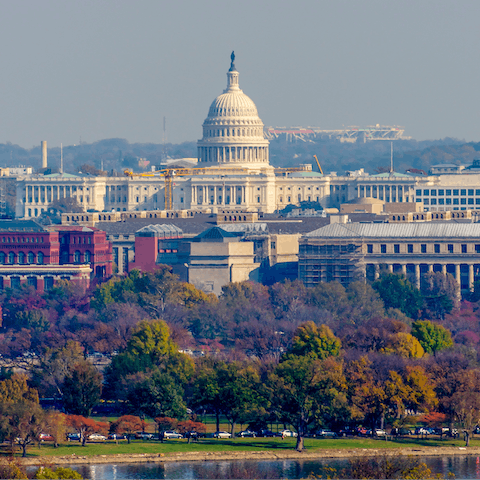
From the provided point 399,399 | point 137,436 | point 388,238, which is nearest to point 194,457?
point 137,436

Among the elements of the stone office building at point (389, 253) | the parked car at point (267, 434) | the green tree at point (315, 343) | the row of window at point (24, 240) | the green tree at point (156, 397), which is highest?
the row of window at point (24, 240)

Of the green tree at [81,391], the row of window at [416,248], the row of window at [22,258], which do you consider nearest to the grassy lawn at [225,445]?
the green tree at [81,391]

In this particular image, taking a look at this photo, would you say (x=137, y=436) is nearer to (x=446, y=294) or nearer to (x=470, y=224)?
(x=446, y=294)

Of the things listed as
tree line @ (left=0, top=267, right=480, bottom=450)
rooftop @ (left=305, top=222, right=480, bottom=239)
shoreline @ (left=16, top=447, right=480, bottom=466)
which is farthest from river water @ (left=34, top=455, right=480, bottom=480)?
rooftop @ (left=305, top=222, right=480, bottom=239)

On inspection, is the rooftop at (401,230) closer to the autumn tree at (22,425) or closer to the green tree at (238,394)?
the green tree at (238,394)

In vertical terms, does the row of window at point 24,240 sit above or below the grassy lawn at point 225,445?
above
